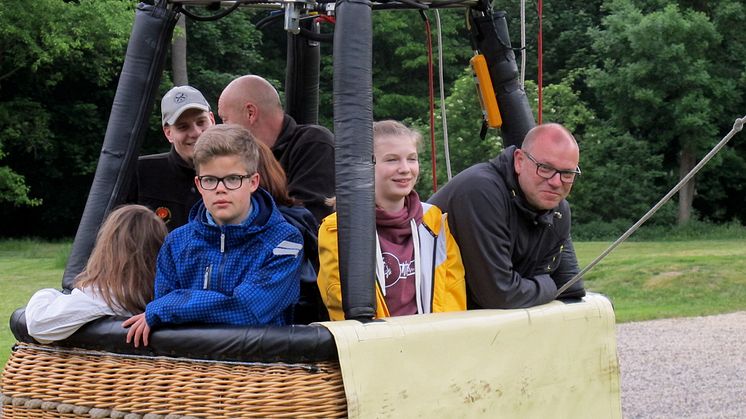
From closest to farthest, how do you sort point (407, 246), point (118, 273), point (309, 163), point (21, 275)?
point (118, 273) < point (407, 246) < point (309, 163) < point (21, 275)

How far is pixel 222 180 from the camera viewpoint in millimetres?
2838

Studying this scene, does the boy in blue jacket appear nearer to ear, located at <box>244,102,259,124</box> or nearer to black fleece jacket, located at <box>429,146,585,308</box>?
black fleece jacket, located at <box>429,146,585,308</box>

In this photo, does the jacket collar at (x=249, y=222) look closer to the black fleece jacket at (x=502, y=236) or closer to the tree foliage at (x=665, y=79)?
the black fleece jacket at (x=502, y=236)

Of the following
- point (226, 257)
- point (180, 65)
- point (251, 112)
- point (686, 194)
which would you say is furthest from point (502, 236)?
point (686, 194)

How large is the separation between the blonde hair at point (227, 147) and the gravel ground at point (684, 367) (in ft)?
16.6

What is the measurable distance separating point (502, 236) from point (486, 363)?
471 mm

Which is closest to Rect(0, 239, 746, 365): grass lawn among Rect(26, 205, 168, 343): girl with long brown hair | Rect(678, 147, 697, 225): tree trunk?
Rect(26, 205, 168, 343): girl with long brown hair

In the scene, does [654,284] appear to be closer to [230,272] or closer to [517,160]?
[517,160]

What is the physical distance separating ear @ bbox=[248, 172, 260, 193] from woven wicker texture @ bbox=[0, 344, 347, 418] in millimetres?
443

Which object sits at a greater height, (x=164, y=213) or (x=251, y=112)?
(x=251, y=112)

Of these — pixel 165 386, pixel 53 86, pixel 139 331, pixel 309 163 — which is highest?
pixel 53 86

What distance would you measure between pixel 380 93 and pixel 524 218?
3077cm

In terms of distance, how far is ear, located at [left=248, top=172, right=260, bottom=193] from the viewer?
2.88 metres

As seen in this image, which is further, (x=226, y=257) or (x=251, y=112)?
(x=251, y=112)
